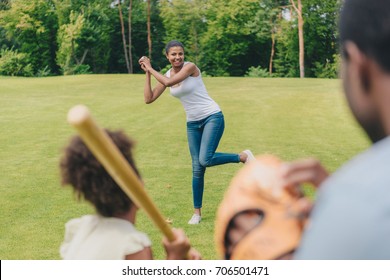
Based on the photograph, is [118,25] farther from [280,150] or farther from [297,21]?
[280,150]

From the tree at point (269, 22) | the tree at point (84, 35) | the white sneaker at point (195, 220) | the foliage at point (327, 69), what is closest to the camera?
the white sneaker at point (195, 220)

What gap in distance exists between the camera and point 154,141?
14430mm

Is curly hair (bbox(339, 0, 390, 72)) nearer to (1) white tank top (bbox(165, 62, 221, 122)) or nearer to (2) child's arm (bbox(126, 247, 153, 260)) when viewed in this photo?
(2) child's arm (bbox(126, 247, 153, 260))

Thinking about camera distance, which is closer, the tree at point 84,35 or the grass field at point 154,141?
the grass field at point 154,141

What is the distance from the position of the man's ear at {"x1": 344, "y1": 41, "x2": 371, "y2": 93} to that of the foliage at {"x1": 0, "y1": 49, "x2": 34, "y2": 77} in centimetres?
5109

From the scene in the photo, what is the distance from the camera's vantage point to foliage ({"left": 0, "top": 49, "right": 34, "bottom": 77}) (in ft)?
164

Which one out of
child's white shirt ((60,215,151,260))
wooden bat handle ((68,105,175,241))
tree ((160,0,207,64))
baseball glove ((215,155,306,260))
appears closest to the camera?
wooden bat handle ((68,105,175,241))

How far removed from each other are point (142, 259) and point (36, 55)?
5605cm

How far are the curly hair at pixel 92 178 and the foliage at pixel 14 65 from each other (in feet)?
162

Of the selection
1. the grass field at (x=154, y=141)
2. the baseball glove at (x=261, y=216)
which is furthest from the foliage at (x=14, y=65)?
the baseball glove at (x=261, y=216)

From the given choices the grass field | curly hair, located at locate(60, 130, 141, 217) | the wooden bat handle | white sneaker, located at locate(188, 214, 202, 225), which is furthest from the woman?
the wooden bat handle

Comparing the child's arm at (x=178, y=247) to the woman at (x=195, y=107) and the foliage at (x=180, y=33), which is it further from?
the foliage at (x=180, y=33)

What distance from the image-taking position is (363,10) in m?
1.15

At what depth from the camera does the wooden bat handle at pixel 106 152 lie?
4.18 ft
